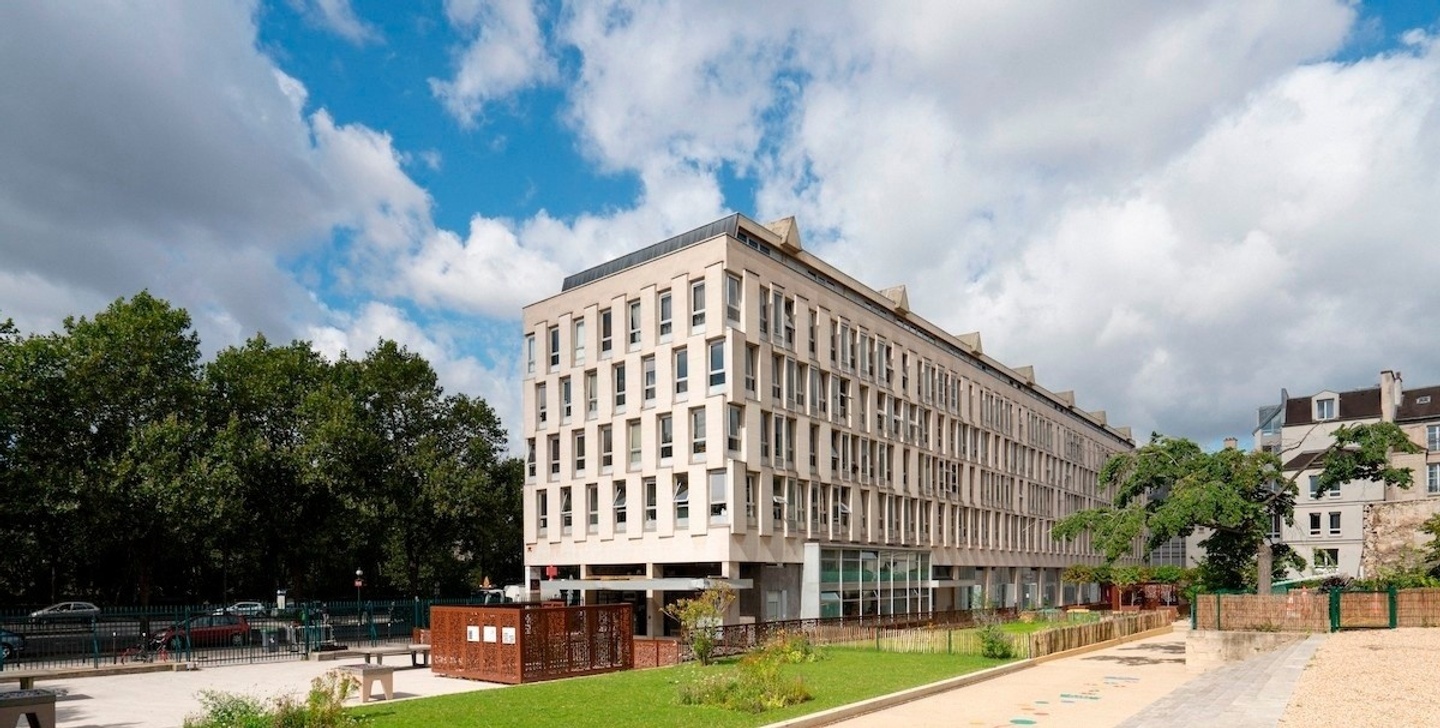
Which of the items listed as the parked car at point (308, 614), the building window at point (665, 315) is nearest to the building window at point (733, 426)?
the building window at point (665, 315)

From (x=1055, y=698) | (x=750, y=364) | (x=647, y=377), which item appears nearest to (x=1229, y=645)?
(x=1055, y=698)

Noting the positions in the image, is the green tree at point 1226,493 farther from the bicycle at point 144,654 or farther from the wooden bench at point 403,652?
the bicycle at point 144,654

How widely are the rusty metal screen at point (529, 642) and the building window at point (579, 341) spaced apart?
68.4ft

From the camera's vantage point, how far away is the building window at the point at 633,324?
46.2 metres

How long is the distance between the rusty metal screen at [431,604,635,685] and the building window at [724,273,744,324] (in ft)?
54.1

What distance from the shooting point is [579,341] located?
49156mm

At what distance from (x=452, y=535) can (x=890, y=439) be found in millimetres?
26925

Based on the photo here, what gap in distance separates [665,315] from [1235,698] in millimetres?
30037

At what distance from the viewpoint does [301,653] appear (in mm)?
37438

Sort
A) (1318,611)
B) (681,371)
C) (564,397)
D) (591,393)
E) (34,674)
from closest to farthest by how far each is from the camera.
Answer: (34,674) → (1318,611) → (681,371) → (591,393) → (564,397)

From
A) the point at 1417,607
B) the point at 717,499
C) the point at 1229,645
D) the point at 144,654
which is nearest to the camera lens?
the point at 1229,645

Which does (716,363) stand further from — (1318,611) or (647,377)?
(1318,611)

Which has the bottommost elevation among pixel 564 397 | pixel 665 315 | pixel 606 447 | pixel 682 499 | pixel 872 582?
pixel 872 582

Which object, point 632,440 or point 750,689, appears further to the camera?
point 632,440
